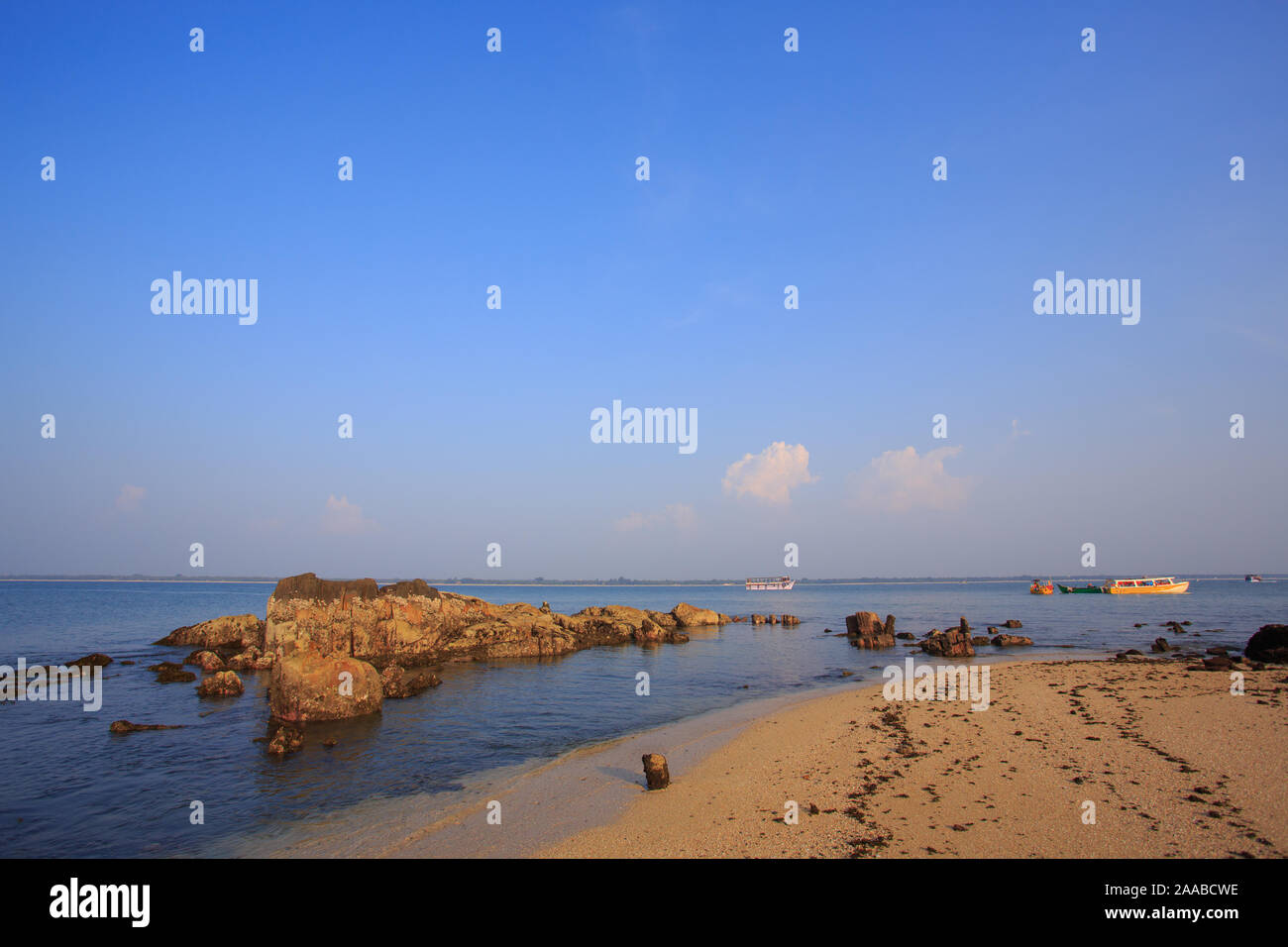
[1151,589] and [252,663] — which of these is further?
[1151,589]

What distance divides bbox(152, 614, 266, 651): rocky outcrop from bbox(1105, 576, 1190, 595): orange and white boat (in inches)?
5742

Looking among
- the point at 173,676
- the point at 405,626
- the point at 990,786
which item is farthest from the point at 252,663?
the point at 990,786

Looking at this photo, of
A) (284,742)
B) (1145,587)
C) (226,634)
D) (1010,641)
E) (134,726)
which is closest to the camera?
(284,742)

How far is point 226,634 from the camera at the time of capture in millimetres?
47562

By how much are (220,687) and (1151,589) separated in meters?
162

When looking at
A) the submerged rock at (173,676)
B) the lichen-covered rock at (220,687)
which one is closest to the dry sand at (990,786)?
the lichen-covered rock at (220,687)

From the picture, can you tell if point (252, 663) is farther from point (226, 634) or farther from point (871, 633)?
point (871, 633)

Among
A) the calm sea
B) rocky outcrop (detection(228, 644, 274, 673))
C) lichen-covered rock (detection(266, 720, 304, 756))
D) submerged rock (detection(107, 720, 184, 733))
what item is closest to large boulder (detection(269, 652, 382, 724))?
the calm sea

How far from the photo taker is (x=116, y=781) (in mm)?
17000
